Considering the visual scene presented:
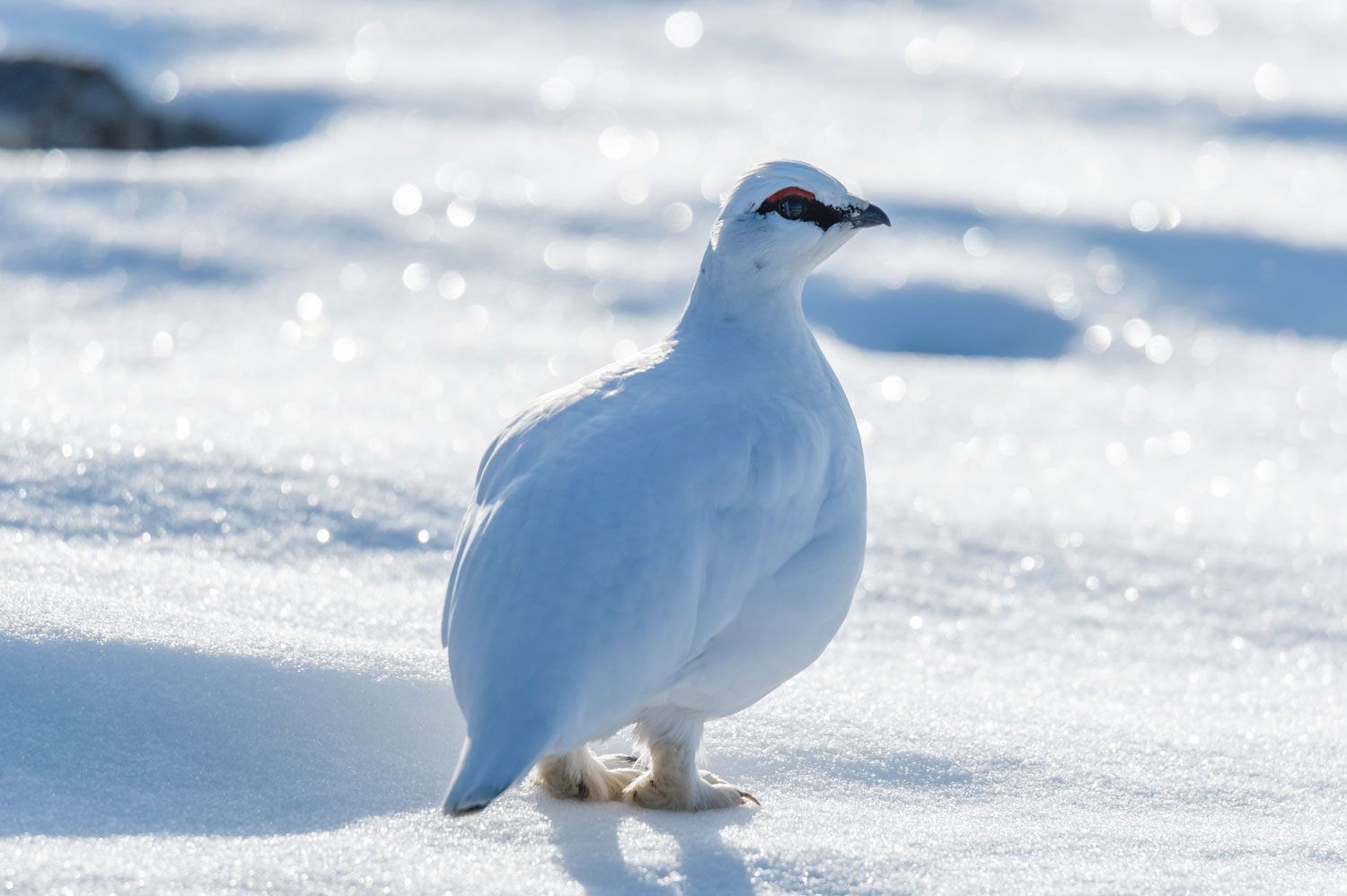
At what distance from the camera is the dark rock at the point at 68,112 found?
6066 millimetres

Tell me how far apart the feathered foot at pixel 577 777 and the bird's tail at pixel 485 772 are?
326 mm

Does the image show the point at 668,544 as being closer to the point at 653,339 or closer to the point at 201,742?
the point at 201,742

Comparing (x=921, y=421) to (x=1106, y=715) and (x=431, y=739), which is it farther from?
(x=431, y=739)

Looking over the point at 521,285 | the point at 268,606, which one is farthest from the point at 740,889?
the point at 521,285

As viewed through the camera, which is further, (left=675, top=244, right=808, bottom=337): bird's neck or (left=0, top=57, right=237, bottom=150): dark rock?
(left=0, top=57, right=237, bottom=150): dark rock

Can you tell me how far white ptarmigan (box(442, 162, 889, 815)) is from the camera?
1796mm

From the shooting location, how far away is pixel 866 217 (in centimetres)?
243

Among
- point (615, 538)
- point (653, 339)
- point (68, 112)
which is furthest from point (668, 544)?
point (68, 112)

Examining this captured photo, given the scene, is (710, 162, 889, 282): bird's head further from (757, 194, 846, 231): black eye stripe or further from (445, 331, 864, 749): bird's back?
(445, 331, 864, 749): bird's back

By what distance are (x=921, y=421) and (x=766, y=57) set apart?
3.83m

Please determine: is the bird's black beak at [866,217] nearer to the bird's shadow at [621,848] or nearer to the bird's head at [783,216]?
the bird's head at [783,216]

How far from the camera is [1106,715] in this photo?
2566 mm

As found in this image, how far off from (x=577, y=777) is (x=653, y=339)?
2.79 meters

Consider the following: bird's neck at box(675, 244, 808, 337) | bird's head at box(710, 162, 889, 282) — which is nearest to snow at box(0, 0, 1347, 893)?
bird's neck at box(675, 244, 808, 337)
